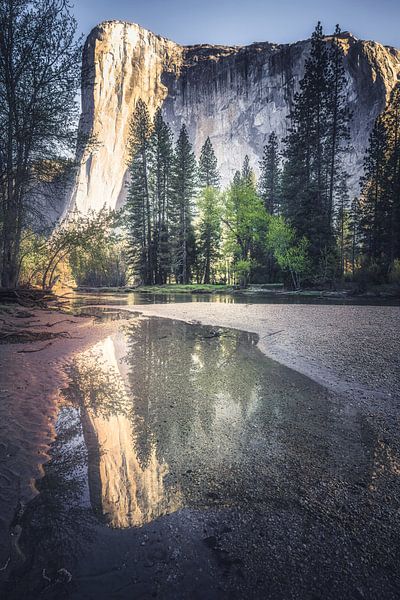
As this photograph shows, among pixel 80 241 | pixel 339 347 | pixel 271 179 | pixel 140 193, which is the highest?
pixel 271 179

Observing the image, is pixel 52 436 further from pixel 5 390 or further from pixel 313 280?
pixel 313 280

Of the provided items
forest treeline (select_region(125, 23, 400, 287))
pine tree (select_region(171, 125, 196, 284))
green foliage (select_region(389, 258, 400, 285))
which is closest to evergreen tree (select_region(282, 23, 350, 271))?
forest treeline (select_region(125, 23, 400, 287))

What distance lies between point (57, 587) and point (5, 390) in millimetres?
2746

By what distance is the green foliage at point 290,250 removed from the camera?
77.2 feet

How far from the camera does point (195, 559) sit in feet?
Result: 4.33

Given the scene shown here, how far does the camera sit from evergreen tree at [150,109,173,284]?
36.9m

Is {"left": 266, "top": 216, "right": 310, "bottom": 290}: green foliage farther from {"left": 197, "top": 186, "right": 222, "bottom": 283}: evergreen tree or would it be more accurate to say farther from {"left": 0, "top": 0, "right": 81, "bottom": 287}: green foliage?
{"left": 0, "top": 0, "right": 81, "bottom": 287}: green foliage

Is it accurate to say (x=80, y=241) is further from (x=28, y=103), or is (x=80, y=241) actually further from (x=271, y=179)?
(x=271, y=179)

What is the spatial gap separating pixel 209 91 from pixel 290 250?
15976 centimetres

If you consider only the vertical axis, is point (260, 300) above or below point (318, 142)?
below

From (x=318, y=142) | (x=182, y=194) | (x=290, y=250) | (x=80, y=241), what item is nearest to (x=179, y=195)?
(x=182, y=194)

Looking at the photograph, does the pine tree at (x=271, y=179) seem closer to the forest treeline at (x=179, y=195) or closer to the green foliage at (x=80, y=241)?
the forest treeline at (x=179, y=195)

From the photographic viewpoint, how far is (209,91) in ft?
483

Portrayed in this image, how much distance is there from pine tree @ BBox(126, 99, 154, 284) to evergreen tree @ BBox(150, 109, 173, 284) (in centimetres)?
83
